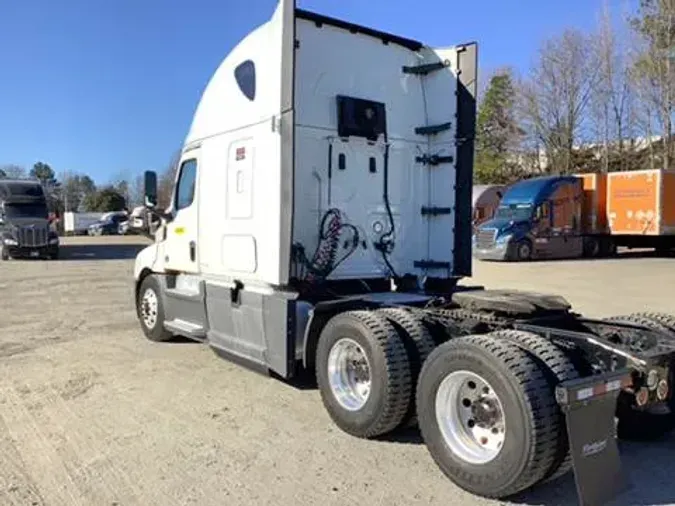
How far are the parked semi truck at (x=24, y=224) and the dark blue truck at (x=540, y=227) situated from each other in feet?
59.9

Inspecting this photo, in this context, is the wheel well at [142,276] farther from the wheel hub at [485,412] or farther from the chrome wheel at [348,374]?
the wheel hub at [485,412]

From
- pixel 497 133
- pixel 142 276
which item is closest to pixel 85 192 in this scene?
pixel 497 133

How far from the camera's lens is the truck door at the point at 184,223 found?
797cm

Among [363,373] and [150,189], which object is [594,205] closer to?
[150,189]

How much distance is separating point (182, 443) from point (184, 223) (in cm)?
360

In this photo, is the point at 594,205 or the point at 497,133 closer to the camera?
the point at 594,205

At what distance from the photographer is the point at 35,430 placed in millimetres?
5484

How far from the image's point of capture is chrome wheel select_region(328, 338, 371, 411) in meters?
5.51

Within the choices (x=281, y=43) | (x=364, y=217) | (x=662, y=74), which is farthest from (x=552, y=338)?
(x=662, y=74)

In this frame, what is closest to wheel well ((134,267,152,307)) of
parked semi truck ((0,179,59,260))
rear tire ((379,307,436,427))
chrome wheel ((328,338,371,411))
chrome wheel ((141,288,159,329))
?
chrome wheel ((141,288,159,329))

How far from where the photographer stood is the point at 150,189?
8648mm

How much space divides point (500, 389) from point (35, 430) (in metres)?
3.77

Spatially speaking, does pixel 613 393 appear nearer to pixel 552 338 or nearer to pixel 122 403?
pixel 552 338

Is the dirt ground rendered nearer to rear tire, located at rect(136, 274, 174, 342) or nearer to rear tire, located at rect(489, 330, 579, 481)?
rear tire, located at rect(136, 274, 174, 342)
